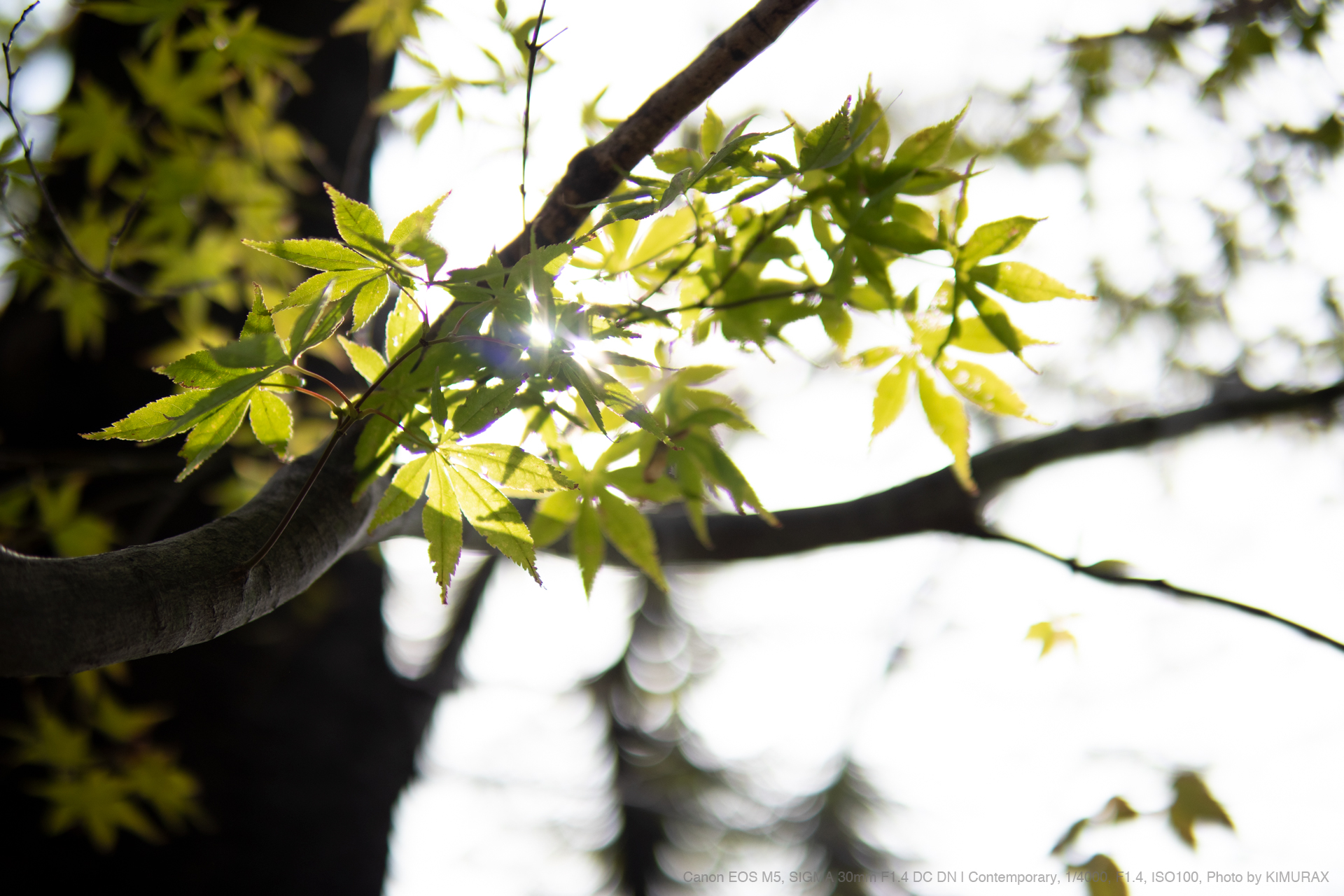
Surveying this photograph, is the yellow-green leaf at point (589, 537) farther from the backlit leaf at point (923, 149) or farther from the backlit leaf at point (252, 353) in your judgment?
the backlit leaf at point (923, 149)

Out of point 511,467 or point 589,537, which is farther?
point 589,537

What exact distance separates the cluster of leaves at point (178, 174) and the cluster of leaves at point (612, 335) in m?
0.84

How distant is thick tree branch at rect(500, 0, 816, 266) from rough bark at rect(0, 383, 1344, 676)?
0.30 metres

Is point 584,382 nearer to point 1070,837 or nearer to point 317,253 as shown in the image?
point 317,253

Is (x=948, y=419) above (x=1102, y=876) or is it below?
above

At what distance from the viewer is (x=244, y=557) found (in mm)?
487

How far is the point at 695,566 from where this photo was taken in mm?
1101

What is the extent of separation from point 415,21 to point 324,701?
159cm

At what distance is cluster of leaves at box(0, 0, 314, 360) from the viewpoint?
4.10ft

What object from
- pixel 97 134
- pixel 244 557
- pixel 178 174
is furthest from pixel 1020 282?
pixel 97 134

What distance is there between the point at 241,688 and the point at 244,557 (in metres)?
1.39

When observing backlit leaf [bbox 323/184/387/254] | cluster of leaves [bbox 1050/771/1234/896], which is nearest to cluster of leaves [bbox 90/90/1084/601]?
backlit leaf [bbox 323/184/387/254]

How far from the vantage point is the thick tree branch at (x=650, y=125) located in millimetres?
557

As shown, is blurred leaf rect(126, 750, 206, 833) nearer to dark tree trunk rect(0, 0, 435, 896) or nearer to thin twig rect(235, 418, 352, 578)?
dark tree trunk rect(0, 0, 435, 896)
